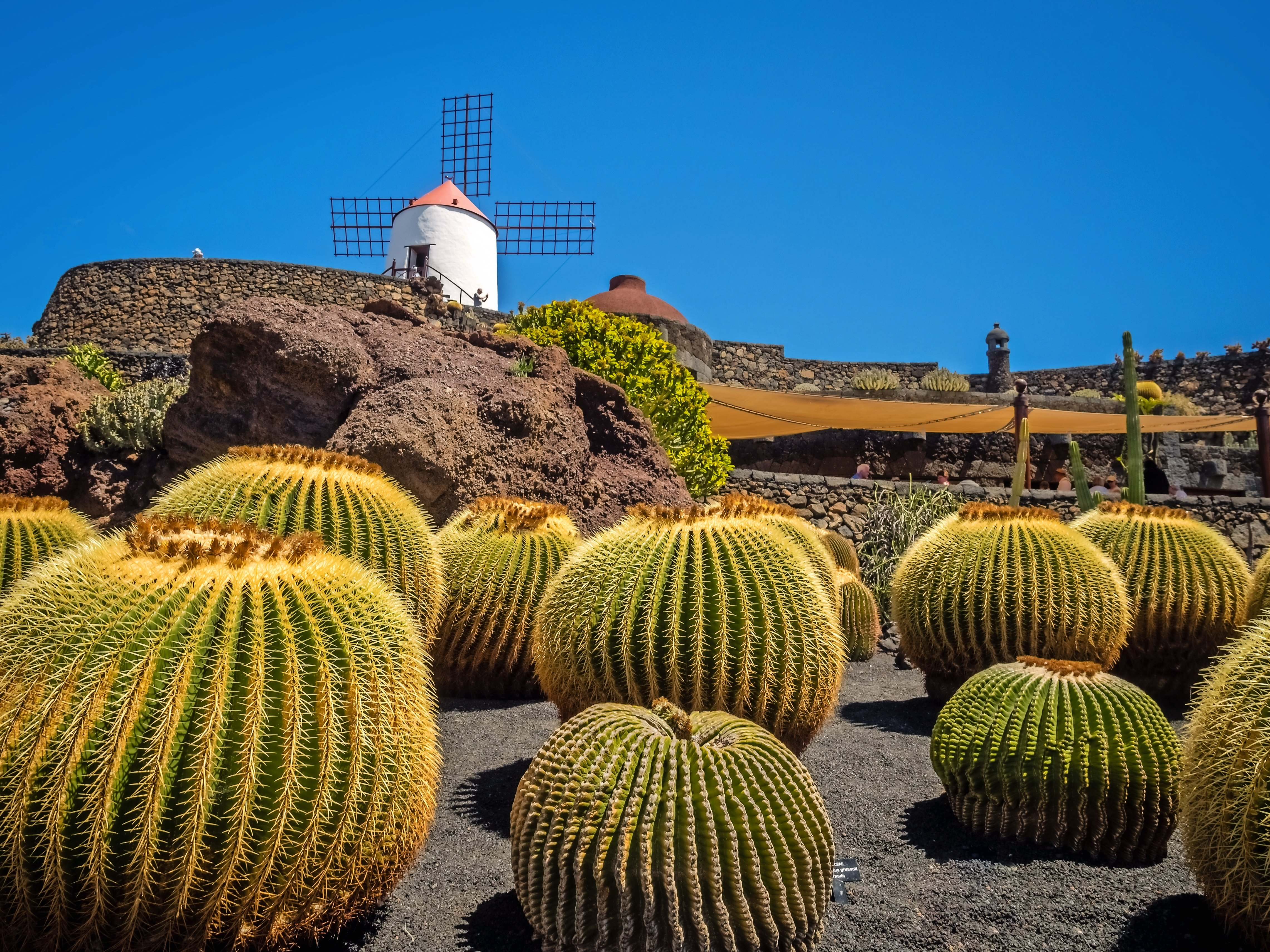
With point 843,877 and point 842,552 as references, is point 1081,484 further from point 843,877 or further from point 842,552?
point 843,877

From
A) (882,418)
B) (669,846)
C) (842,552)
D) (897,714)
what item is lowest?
(897,714)

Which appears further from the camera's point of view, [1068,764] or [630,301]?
[630,301]

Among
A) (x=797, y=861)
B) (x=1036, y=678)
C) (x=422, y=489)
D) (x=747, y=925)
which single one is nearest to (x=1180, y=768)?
(x=1036, y=678)

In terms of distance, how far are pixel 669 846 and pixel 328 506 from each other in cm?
223

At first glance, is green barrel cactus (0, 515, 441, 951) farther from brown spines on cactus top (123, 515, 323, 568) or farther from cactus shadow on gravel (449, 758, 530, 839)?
cactus shadow on gravel (449, 758, 530, 839)

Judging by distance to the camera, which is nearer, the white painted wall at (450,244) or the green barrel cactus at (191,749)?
the green barrel cactus at (191,749)

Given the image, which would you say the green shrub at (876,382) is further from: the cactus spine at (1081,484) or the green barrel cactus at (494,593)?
the green barrel cactus at (494,593)

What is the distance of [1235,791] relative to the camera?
241 centimetres

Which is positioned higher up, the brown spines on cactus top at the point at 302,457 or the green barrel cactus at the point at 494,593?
the brown spines on cactus top at the point at 302,457

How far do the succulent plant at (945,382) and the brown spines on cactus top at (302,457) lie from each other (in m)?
17.5

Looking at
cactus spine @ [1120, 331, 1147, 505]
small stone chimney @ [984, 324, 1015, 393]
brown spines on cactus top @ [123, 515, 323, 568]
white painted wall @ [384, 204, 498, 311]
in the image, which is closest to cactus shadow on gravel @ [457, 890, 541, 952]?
brown spines on cactus top @ [123, 515, 323, 568]

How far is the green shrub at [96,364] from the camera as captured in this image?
12034 mm

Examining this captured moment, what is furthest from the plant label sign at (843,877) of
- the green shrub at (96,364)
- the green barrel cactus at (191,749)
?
the green shrub at (96,364)

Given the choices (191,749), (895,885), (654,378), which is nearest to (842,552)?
(654,378)
